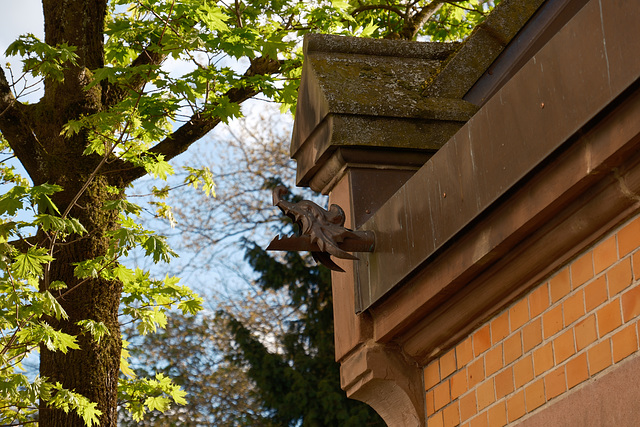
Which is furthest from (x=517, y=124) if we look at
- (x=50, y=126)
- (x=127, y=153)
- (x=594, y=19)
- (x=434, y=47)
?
(x=50, y=126)

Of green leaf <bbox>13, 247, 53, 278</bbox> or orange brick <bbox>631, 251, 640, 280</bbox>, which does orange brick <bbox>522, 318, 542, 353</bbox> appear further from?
green leaf <bbox>13, 247, 53, 278</bbox>

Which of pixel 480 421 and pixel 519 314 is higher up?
pixel 519 314

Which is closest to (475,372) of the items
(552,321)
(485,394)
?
(485,394)

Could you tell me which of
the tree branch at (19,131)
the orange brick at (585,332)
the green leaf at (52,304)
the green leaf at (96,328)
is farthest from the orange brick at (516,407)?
the tree branch at (19,131)

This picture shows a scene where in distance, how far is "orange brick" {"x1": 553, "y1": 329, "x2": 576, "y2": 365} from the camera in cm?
238

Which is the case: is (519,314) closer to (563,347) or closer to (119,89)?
(563,347)

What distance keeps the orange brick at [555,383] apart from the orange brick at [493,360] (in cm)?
26

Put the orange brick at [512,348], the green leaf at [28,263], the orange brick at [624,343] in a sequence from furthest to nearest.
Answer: the green leaf at [28,263]
the orange brick at [512,348]
the orange brick at [624,343]

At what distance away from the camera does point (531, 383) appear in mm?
2531

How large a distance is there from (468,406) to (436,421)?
0.27 metres

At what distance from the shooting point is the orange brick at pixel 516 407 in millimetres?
2559

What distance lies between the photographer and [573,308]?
94.1 inches

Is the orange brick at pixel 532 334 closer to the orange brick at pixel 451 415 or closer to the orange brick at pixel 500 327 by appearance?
the orange brick at pixel 500 327

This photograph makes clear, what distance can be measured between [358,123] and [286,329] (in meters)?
13.1
